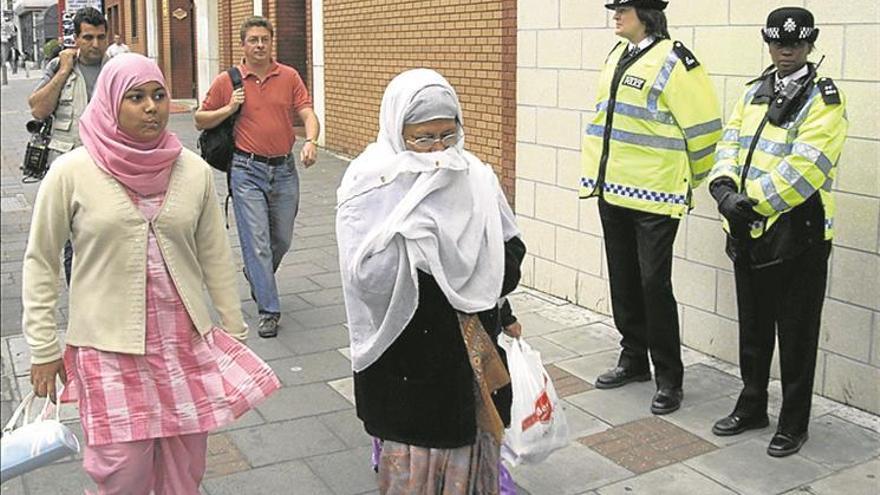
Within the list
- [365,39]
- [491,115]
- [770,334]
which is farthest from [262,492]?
[365,39]

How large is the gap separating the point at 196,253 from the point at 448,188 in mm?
900

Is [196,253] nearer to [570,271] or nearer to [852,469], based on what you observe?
[852,469]

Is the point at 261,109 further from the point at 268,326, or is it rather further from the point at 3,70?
the point at 3,70

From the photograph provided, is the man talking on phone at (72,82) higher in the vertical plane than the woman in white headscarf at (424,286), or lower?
higher

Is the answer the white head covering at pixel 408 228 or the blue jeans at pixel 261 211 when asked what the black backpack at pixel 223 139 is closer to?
the blue jeans at pixel 261 211

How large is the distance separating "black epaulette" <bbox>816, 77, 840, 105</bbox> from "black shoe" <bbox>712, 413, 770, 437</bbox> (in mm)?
1464

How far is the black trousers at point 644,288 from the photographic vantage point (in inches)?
196

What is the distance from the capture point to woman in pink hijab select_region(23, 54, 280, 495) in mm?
3217

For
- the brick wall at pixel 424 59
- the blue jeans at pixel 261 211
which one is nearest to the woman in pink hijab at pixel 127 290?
the blue jeans at pixel 261 211

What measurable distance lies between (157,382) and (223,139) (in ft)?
10.4

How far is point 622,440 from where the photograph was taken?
4.72 metres

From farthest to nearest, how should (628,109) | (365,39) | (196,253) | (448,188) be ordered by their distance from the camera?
1. (365,39)
2. (628,109)
3. (196,253)
4. (448,188)

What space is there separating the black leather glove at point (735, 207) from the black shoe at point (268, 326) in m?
2.97

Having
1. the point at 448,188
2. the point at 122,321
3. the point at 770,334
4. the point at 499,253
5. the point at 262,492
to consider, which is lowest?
the point at 262,492
